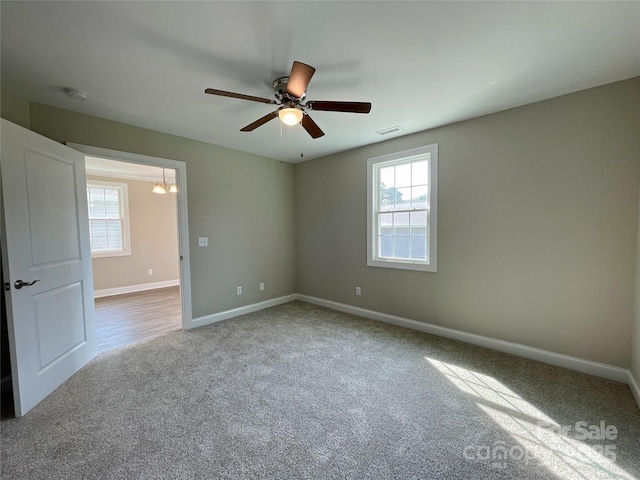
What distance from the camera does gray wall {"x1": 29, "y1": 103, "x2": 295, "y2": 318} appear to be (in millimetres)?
3008

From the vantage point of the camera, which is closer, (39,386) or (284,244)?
(39,386)

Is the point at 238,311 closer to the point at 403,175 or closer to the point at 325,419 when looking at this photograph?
the point at 325,419

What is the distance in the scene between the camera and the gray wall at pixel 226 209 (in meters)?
3.01

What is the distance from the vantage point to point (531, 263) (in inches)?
103

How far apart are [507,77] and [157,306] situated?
18.8 feet

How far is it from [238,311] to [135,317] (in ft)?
5.28

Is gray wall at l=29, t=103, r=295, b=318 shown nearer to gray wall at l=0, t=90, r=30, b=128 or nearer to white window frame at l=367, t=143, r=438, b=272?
gray wall at l=0, t=90, r=30, b=128

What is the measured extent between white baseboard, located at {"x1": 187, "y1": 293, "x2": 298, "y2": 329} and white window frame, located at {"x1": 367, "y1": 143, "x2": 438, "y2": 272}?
69.9 inches

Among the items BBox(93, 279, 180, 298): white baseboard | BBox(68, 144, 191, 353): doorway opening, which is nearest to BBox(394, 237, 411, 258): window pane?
BBox(68, 144, 191, 353): doorway opening

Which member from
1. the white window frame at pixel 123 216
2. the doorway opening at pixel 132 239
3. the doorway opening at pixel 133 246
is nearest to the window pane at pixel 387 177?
the doorway opening at pixel 133 246

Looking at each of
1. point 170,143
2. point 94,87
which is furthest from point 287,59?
point 170,143

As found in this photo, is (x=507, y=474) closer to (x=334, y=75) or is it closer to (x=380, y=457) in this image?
(x=380, y=457)

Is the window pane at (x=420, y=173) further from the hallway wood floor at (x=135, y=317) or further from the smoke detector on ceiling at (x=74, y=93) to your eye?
the hallway wood floor at (x=135, y=317)

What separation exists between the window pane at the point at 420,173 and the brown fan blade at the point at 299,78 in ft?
6.95
